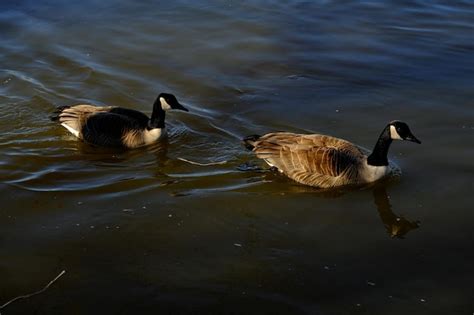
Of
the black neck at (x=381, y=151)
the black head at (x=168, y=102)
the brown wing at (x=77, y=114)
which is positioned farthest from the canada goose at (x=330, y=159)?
the brown wing at (x=77, y=114)

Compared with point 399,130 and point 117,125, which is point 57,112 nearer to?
point 117,125

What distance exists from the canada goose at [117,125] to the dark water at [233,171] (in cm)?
19

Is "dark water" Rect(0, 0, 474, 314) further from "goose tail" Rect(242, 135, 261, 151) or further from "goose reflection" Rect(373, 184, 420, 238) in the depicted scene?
"goose tail" Rect(242, 135, 261, 151)

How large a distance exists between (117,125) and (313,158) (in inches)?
110

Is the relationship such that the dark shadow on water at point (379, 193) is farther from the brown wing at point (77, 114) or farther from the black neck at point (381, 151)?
the brown wing at point (77, 114)

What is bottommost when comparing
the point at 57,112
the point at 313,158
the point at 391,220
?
the point at 391,220

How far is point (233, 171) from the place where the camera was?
873 centimetres

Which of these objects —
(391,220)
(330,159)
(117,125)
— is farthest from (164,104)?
(391,220)

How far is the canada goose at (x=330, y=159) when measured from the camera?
27.1 ft

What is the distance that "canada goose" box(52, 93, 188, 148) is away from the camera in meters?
9.42

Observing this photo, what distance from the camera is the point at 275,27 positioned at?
47.1ft

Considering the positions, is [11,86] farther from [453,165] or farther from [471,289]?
[471,289]

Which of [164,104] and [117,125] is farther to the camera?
[164,104]

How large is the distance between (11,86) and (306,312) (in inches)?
282
